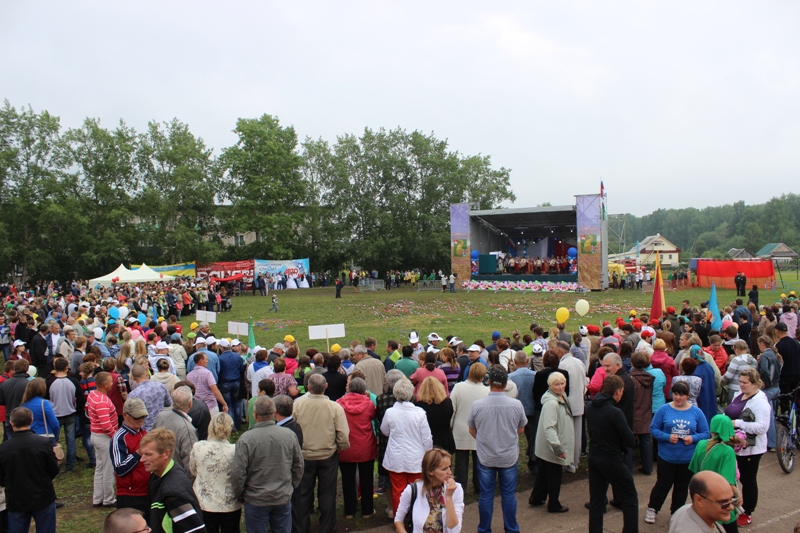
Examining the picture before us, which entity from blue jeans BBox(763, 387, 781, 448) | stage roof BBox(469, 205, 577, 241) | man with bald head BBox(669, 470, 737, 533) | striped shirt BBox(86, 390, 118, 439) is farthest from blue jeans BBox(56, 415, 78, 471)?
stage roof BBox(469, 205, 577, 241)

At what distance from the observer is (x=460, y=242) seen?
36250 mm

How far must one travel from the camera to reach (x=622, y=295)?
29312 mm

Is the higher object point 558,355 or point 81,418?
point 558,355

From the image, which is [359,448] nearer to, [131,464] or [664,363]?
[131,464]

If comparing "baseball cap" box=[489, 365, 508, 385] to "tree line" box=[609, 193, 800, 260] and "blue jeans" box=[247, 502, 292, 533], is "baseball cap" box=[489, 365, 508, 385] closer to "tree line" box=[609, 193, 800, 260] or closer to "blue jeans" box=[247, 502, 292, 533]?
"blue jeans" box=[247, 502, 292, 533]

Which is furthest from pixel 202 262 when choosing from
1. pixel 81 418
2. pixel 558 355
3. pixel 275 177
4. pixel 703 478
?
pixel 703 478

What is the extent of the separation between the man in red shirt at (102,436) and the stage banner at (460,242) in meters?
30.9

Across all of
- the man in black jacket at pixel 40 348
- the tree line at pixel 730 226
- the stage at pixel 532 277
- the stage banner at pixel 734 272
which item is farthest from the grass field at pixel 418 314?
the tree line at pixel 730 226

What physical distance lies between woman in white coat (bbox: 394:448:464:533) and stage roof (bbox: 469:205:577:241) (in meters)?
31.2

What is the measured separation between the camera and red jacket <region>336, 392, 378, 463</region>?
219 inches

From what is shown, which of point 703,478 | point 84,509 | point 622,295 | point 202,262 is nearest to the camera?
point 703,478

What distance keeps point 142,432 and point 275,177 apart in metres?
40.1

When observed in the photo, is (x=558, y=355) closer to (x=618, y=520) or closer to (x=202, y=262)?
(x=618, y=520)

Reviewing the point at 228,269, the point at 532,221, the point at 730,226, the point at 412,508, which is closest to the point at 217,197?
the point at 228,269
